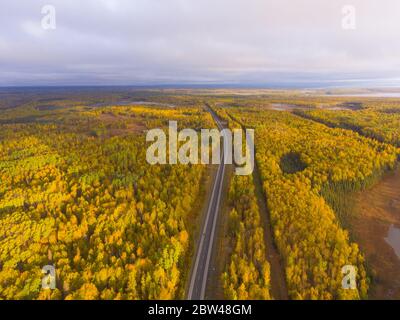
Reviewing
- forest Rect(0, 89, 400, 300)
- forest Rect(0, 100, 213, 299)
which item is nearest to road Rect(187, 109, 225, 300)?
forest Rect(0, 89, 400, 300)

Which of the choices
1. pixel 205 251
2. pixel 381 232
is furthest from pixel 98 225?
pixel 381 232

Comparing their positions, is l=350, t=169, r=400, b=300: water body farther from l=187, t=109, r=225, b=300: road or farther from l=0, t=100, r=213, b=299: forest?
l=0, t=100, r=213, b=299: forest

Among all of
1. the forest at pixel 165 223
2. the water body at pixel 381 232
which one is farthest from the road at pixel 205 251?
the water body at pixel 381 232

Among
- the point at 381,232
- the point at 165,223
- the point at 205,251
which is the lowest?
the point at 381,232

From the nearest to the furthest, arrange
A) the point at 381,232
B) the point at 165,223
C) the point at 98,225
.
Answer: the point at 98,225, the point at 165,223, the point at 381,232

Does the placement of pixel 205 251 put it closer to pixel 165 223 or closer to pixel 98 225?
pixel 165 223

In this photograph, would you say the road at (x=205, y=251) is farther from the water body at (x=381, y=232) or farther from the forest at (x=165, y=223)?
the water body at (x=381, y=232)
